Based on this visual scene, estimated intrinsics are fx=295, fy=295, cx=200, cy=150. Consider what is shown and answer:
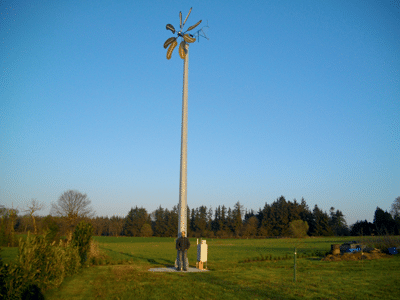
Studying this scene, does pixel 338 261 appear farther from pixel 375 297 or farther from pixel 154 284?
pixel 154 284

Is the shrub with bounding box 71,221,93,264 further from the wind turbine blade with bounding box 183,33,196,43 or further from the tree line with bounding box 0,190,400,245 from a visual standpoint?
the tree line with bounding box 0,190,400,245

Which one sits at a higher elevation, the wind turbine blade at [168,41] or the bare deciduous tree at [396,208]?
the wind turbine blade at [168,41]

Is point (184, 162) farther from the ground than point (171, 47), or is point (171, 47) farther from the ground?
point (171, 47)

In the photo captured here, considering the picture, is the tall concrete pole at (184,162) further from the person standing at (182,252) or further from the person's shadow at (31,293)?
the person's shadow at (31,293)

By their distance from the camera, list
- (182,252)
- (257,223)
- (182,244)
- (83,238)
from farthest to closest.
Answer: (257,223)
(83,238)
(182,252)
(182,244)

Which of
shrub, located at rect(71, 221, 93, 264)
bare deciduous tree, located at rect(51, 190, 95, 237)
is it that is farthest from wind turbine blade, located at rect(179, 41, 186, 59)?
bare deciduous tree, located at rect(51, 190, 95, 237)

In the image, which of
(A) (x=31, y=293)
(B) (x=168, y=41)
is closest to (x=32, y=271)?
(A) (x=31, y=293)

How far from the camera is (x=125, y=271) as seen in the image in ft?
40.6

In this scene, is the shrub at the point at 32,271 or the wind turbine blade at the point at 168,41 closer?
the shrub at the point at 32,271

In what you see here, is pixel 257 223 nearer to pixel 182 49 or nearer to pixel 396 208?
pixel 396 208

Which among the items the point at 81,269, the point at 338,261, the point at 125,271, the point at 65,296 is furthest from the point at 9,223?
the point at 338,261

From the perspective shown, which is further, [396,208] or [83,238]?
[396,208]

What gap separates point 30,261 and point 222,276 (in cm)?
706

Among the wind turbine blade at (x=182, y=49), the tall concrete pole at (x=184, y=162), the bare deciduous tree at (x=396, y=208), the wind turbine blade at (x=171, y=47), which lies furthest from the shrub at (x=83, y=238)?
the bare deciduous tree at (x=396, y=208)
